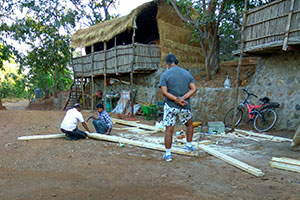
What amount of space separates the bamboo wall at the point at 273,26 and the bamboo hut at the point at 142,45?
4.01 metres

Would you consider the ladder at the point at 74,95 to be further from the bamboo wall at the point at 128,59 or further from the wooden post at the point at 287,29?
the wooden post at the point at 287,29

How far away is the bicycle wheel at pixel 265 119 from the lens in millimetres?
7012

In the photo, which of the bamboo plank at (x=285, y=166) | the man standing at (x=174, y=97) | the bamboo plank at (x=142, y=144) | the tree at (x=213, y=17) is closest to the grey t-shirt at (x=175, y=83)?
the man standing at (x=174, y=97)

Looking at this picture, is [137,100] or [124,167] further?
[137,100]

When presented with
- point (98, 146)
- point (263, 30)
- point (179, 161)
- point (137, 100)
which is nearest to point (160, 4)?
point (137, 100)

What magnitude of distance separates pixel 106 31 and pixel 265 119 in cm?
907

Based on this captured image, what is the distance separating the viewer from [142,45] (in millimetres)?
11570

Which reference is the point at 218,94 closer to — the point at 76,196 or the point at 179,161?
the point at 179,161

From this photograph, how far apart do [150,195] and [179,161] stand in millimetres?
1404

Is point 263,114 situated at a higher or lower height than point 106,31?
lower

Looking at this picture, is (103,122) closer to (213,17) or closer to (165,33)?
(213,17)

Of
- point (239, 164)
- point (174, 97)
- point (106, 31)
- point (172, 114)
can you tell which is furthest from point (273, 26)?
point (106, 31)

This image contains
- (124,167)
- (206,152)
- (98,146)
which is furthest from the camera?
(98,146)

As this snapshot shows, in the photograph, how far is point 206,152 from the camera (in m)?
4.26
